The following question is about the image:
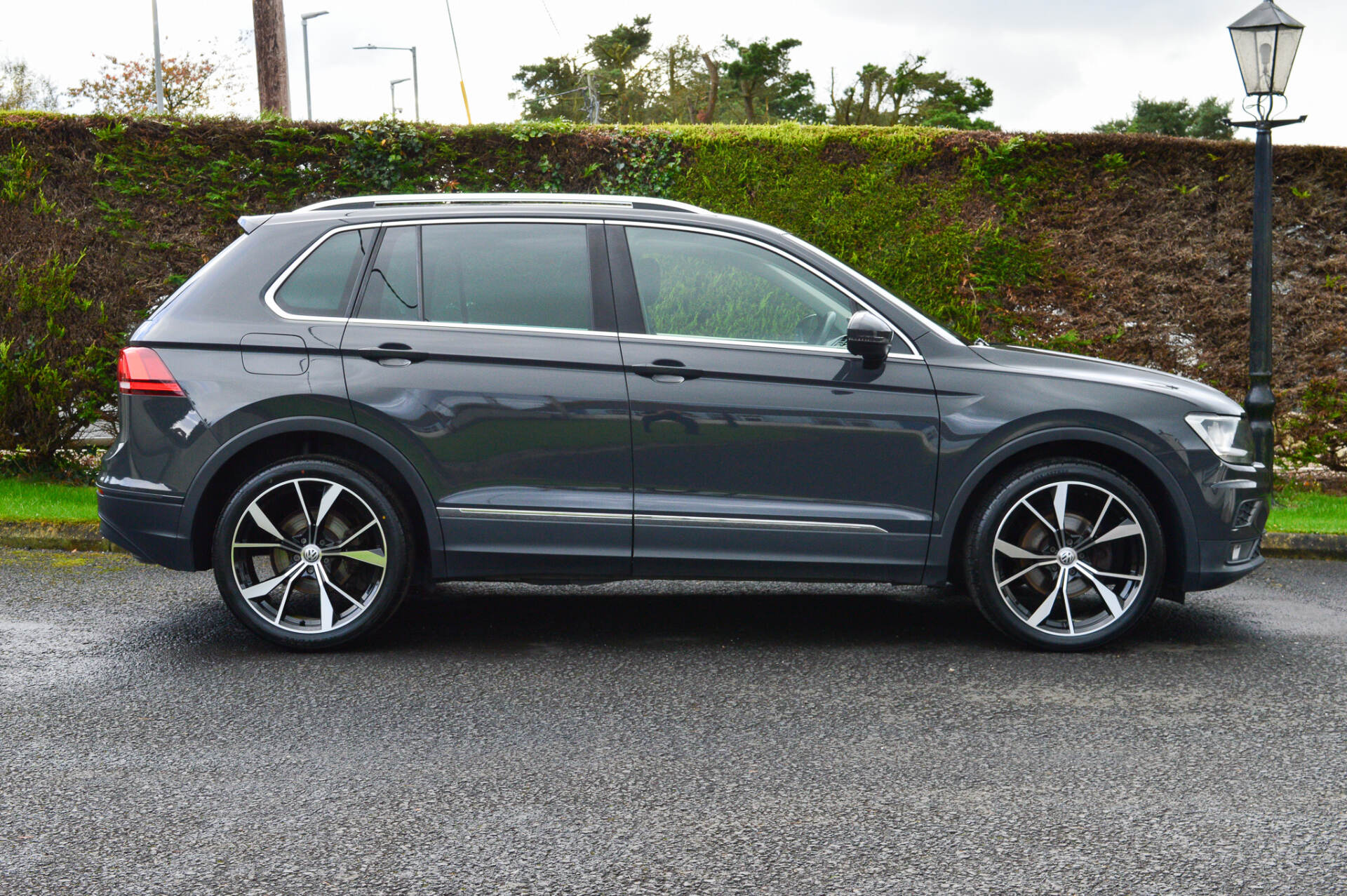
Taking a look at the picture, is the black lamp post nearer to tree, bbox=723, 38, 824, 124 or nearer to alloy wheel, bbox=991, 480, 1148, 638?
alloy wheel, bbox=991, 480, 1148, 638

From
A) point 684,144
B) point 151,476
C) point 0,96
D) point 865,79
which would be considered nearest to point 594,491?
point 151,476

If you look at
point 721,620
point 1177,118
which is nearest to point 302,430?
point 721,620

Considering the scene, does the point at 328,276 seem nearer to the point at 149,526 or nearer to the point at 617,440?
the point at 149,526

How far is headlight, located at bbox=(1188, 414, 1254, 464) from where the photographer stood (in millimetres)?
5254

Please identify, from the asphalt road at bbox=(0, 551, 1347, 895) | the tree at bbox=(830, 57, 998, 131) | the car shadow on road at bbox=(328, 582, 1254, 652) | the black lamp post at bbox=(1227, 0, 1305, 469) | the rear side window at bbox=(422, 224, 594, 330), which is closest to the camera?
the asphalt road at bbox=(0, 551, 1347, 895)

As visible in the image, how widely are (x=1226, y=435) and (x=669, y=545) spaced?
2392 mm

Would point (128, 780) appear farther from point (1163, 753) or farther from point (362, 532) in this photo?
point (1163, 753)

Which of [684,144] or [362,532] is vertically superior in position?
[684,144]

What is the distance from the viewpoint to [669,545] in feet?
16.9

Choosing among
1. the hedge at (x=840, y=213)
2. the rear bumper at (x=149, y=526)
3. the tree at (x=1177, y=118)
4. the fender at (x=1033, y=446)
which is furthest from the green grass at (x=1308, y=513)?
the tree at (x=1177, y=118)

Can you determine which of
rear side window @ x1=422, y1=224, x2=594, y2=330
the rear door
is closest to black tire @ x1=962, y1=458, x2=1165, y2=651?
the rear door

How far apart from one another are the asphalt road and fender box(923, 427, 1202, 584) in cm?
42

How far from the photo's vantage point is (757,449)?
513cm

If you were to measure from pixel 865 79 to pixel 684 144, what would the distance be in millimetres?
37519
